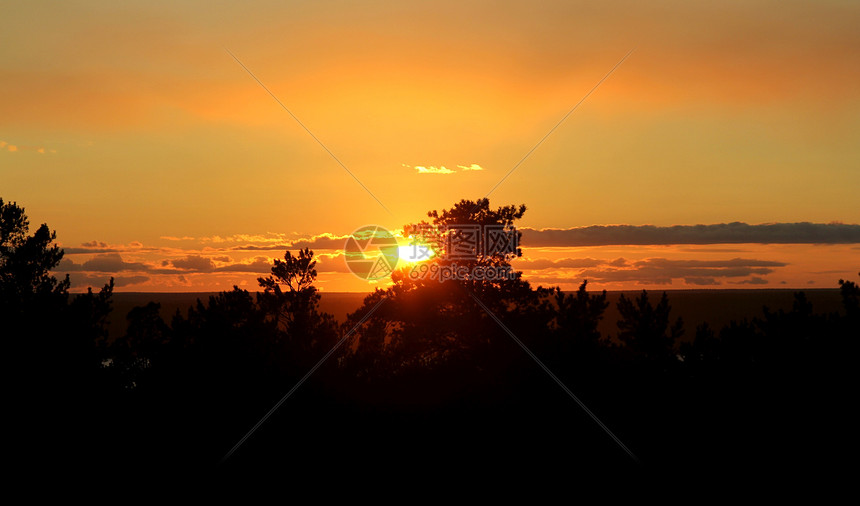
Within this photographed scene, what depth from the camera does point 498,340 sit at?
137 ft

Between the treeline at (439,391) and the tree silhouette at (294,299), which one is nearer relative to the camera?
the treeline at (439,391)

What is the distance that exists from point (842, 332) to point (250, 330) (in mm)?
34483

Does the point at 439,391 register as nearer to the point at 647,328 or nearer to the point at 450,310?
the point at 450,310

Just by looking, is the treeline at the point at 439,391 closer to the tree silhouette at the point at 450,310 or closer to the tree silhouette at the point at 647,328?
the tree silhouette at the point at 450,310

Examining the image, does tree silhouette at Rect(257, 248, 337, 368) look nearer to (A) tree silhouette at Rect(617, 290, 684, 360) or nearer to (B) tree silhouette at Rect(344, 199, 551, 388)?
(B) tree silhouette at Rect(344, 199, 551, 388)

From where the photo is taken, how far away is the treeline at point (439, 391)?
30.0 metres

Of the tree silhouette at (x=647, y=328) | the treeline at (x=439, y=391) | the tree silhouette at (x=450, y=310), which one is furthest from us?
the tree silhouette at (x=647, y=328)

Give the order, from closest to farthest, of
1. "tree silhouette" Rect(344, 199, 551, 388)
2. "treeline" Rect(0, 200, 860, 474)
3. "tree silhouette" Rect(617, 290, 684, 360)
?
"treeline" Rect(0, 200, 860, 474) → "tree silhouette" Rect(344, 199, 551, 388) → "tree silhouette" Rect(617, 290, 684, 360)

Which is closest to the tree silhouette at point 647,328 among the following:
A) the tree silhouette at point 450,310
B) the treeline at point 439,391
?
the treeline at point 439,391

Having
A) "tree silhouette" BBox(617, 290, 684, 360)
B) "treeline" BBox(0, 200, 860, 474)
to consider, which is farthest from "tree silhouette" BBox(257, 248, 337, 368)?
"tree silhouette" BBox(617, 290, 684, 360)

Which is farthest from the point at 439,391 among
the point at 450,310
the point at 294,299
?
the point at 294,299

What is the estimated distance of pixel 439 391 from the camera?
3662 cm

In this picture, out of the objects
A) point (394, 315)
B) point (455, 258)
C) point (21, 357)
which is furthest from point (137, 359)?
point (455, 258)

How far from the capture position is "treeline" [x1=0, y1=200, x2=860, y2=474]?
1182 inches
